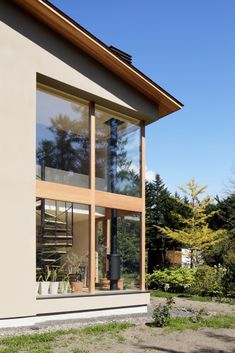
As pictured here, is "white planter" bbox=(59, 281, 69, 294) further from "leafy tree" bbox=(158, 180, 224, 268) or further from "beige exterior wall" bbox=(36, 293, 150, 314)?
"leafy tree" bbox=(158, 180, 224, 268)

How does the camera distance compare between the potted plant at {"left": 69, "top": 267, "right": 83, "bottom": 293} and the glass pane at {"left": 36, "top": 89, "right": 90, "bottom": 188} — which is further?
the potted plant at {"left": 69, "top": 267, "right": 83, "bottom": 293}

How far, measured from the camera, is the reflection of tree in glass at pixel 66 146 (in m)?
11.4

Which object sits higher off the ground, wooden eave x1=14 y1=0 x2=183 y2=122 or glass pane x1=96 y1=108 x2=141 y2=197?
wooden eave x1=14 y1=0 x2=183 y2=122

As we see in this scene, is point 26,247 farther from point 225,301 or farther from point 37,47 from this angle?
point 225,301

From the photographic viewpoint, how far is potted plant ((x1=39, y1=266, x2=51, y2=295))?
10.8m

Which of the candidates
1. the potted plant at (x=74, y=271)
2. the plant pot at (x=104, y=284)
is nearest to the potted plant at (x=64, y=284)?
the potted plant at (x=74, y=271)

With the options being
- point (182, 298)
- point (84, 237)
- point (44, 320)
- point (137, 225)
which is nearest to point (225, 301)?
point (182, 298)

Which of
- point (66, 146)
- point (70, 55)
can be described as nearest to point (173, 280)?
point (66, 146)

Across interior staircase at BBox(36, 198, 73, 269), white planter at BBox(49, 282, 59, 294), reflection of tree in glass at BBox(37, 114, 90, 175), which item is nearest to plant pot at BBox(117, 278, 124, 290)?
interior staircase at BBox(36, 198, 73, 269)

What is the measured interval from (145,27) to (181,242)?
1896cm

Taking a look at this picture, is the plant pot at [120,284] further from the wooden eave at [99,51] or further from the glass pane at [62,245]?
the wooden eave at [99,51]

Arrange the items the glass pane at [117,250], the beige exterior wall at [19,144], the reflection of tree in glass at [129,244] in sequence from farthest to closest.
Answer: the reflection of tree in glass at [129,244]
the glass pane at [117,250]
the beige exterior wall at [19,144]

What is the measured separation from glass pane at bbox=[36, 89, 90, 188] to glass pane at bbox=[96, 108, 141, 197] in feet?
1.75

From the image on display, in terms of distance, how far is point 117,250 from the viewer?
13.0m
